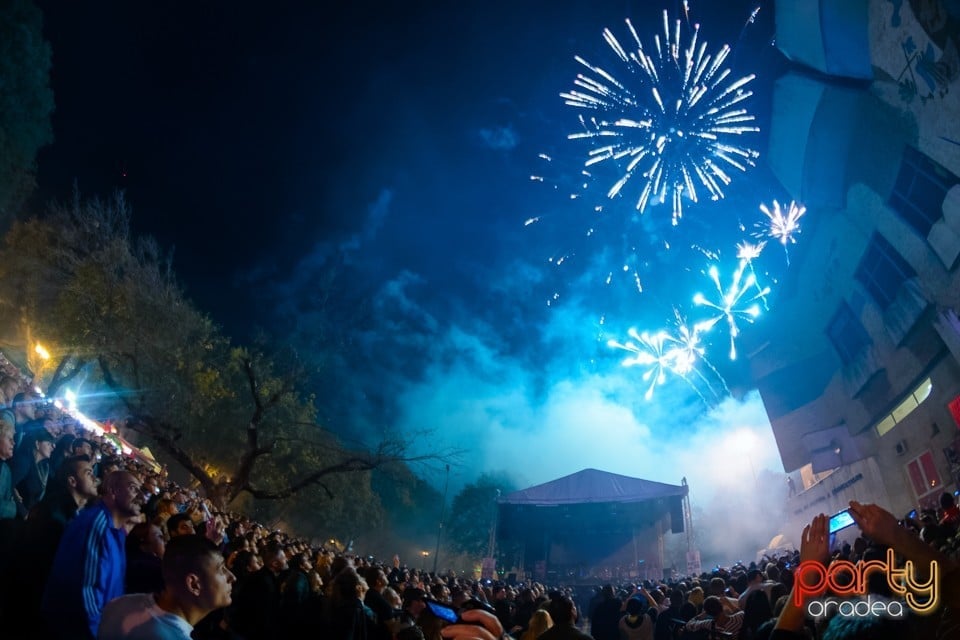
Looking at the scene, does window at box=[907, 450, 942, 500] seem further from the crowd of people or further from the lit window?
the crowd of people

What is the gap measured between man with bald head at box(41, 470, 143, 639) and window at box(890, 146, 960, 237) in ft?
69.7

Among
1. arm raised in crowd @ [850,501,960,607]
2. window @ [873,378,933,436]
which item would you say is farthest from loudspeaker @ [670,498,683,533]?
arm raised in crowd @ [850,501,960,607]

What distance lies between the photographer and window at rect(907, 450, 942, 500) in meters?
16.8

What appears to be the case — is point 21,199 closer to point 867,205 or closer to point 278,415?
point 278,415

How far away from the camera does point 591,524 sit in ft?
113

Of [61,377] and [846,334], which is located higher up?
[846,334]

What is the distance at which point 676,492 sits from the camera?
30.3 metres

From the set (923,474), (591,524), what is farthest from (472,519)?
(923,474)

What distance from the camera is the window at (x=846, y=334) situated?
22.3 metres

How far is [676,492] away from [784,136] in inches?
861

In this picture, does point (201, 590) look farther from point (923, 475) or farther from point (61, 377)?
point (61, 377)

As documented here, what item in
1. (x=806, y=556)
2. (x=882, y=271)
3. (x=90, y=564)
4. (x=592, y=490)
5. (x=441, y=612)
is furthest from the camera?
(x=592, y=490)

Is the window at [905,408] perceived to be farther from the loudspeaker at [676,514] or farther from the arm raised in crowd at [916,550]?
the arm raised in crowd at [916,550]

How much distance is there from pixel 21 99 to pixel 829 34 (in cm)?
3707
